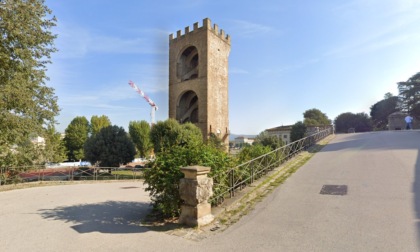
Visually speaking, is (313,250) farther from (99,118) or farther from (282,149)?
(99,118)

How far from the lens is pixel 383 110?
52938mm

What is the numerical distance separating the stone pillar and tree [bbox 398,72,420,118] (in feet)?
156

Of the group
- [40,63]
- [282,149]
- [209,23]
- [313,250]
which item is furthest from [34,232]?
[209,23]

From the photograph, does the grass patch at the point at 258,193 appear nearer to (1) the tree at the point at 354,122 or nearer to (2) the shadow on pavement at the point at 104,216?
(2) the shadow on pavement at the point at 104,216

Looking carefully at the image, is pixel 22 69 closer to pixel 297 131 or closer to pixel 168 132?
pixel 168 132

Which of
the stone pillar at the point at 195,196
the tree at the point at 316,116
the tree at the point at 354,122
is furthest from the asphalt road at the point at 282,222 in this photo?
the tree at the point at 316,116

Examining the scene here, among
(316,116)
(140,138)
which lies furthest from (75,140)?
(316,116)

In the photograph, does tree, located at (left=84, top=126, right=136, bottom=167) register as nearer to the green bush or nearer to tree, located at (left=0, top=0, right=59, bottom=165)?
tree, located at (left=0, top=0, right=59, bottom=165)

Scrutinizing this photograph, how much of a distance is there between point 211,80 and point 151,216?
2912 centimetres

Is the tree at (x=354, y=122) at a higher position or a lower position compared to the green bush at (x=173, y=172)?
higher

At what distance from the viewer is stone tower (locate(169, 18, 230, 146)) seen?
110 feet

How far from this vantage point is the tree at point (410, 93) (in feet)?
141

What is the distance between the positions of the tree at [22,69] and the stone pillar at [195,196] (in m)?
8.89

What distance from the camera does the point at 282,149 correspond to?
10.8m
